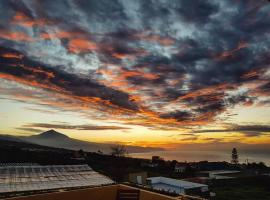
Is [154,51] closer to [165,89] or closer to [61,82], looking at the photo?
[165,89]

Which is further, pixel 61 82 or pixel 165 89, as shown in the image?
pixel 165 89

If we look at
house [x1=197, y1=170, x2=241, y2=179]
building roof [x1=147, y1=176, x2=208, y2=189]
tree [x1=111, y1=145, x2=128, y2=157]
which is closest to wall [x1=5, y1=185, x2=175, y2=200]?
building roof [x1=147, y1=176, x2=208, y2=189]

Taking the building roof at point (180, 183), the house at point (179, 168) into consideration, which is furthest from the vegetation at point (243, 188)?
the house at point (179, 168)

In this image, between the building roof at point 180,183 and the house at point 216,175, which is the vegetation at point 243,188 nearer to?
the house at point 216,175

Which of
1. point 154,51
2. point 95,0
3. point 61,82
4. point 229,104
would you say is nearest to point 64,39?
point 95,0

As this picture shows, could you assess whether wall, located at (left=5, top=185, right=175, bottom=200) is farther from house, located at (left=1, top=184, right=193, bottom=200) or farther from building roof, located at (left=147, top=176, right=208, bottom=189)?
building roof, located at (left=147, top=176, right=208, bottom=189)

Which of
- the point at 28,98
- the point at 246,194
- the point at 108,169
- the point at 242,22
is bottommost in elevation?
the point at 246,194

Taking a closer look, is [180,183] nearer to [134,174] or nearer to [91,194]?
[134,174]

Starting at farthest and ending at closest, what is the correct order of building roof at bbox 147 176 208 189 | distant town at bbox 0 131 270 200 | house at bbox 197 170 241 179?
1. house at bbox 197 170 241 179
2. building roof at bbox 147 176 208 189
3. distant town at bbox 0 131 270 200
